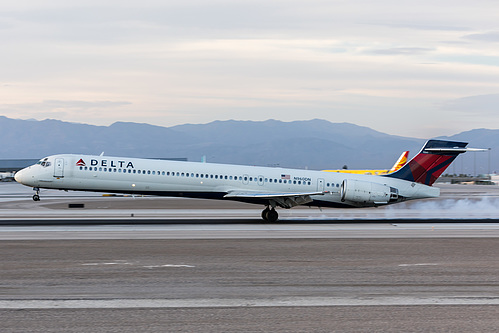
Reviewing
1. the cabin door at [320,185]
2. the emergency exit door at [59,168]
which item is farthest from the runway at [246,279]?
the cabin door at [320,185]

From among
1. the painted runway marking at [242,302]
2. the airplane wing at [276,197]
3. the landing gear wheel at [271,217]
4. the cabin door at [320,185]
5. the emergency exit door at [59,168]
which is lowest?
the painted runway marking at [242,302]

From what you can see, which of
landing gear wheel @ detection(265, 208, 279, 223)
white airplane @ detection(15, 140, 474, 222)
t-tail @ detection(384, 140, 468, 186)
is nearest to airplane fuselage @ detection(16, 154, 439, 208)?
white airplane @ detection(15, 140, 474, 222)

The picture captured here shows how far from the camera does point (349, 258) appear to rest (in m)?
20.5

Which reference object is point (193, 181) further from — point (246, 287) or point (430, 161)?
point (246, 287)

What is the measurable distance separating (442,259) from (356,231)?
10149 millimetres

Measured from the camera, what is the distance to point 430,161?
39219 millimetres

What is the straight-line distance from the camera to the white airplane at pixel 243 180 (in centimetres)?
3625

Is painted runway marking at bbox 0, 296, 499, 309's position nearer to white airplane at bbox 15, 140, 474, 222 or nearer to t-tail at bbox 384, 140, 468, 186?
white airplane at bbox 15, 140, 474, 222

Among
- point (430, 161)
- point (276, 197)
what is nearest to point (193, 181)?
point (276, 197)

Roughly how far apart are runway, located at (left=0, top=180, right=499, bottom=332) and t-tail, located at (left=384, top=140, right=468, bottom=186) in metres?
7.70

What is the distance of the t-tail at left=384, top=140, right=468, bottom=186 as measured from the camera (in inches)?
1535

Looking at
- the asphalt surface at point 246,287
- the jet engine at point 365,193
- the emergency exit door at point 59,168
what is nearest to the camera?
the asphalt surface at point 246,287

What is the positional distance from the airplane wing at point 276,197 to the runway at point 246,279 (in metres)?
4.56

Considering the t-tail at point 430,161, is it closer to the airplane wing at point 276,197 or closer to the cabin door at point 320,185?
the cabin door at point 320,185
